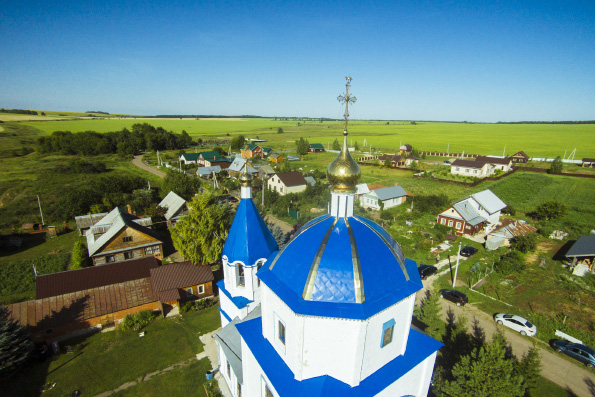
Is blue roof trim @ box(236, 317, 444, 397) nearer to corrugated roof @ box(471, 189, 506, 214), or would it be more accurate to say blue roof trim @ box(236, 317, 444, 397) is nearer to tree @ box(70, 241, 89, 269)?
tree @ box(70, 241, 89, 269)

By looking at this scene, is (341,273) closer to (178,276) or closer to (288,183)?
(178,276)

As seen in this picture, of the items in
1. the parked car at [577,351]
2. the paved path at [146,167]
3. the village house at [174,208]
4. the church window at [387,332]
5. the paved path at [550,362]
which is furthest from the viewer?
the paved path at [146,167]

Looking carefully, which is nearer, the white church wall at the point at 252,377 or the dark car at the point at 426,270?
the white church wall at the point at 252,377

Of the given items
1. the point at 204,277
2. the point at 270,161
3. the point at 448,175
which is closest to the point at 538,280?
the point at 204,277

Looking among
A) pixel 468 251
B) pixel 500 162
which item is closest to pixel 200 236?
pixel 468 251

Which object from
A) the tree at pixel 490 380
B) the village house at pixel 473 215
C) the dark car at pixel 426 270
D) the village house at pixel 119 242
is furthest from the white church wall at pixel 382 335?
the village house at pixel 473 215

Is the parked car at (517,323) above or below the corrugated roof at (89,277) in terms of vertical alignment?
below

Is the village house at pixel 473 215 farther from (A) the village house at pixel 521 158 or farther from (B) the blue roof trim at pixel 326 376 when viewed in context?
(A) the village house at pixel 521 158

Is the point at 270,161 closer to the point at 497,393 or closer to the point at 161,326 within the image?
the point at 161,326
